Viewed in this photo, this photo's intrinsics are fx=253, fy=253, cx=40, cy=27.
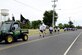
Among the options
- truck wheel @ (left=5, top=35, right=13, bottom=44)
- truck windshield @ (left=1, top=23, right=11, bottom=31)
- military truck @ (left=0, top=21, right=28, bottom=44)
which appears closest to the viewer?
truck wheel @ (left=5, top=35, right=13, bottom=44)

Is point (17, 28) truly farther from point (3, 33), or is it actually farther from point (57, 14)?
point (57, 14)

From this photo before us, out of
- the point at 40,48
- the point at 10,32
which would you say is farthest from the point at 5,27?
the point at 40,48

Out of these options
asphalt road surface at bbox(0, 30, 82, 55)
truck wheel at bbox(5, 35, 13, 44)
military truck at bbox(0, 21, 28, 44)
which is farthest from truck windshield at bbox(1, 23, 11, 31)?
asphalt road surface at bbox(0, 30, 82, 55)

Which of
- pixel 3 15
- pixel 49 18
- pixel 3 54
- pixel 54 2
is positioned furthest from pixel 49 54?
pixel 49 18

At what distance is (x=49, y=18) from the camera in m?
107

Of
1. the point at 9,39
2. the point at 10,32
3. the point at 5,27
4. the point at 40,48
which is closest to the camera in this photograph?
the point at 40,48

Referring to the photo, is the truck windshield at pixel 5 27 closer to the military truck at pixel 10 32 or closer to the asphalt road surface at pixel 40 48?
the military truck at pixel 10 32

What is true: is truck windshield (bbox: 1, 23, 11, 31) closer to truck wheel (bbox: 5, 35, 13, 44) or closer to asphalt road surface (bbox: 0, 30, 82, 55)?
truck wheel (bbox: 5, 35, 13, 44)

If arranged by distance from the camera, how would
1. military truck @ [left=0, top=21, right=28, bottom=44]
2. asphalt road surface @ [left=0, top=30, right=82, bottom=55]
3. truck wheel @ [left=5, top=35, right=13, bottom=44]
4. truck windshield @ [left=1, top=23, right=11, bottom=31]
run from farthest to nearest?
1. truck windshield @ [left=1, top=23, right=11, bottom=31]
2. military truck @ [left=0, top=21, right=28, bottom=44]
3. truck wheel @ [left=5, top=35, right=13, bottom=44]
4. asphalt road surface @ [left=0, top=30, right=82, bottom=55]

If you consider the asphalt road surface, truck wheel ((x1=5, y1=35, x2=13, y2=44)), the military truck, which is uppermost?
the military truck

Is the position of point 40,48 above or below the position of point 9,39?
below

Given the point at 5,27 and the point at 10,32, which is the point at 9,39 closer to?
the point at 10,32

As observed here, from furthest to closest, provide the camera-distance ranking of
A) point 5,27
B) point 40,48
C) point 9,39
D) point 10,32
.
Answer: point 5,27
point 10,32
point 9,39
point 40,48

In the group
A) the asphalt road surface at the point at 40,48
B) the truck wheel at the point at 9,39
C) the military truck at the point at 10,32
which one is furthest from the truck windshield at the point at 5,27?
the asphalt road surface at the point at 40,48
